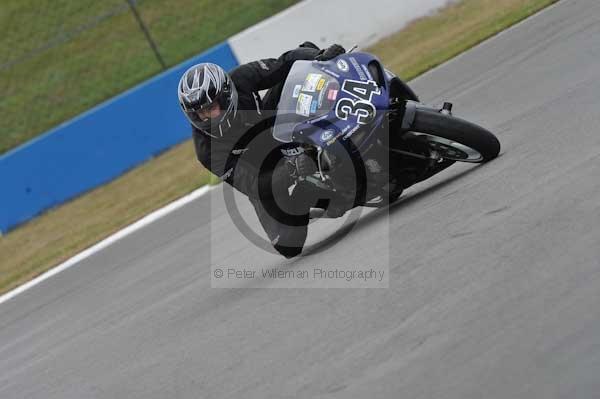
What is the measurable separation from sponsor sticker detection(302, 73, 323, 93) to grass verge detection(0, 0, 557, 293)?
236 inches

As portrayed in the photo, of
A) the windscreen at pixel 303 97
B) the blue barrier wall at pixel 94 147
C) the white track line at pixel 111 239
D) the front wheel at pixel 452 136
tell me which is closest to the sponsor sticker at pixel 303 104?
the windscreen at pixel 303 97

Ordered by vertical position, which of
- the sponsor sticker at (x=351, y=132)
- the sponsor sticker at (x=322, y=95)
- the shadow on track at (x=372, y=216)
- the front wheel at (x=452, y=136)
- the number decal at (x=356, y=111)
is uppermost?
the sponsor sticker at (x=322, y=95)

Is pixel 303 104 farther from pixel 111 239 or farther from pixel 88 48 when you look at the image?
pixel 88 48

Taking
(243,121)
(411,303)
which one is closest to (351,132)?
(243,121)

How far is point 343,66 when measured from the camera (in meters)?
6.41

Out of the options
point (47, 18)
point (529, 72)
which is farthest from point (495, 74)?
point (47, 18)

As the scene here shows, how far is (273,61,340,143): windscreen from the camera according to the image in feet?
20.7

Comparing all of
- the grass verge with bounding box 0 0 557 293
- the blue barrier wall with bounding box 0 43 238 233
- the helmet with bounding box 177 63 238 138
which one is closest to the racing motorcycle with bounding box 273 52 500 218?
the helmet with bounding box 177 63 238 138

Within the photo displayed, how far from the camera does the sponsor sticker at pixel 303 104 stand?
6353mm

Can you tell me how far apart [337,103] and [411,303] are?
1.85 m

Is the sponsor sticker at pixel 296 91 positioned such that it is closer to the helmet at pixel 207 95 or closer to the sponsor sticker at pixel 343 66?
the sponsor sticker at pixel 343 66

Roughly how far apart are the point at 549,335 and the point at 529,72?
6.21 meters

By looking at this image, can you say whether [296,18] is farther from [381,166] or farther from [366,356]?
[366,356]

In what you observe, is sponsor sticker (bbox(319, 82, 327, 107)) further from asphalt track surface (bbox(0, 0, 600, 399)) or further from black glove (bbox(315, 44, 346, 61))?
asphalt track surface (bbox(0, 0, 600, 399))
